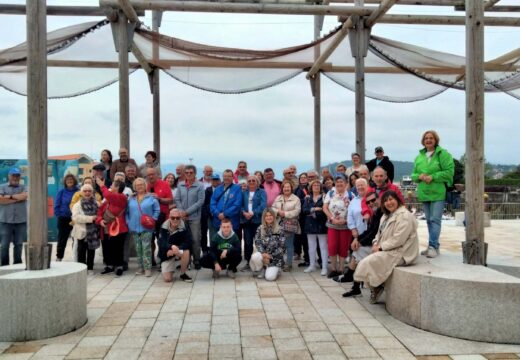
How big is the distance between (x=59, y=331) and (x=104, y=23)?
578 centimetres

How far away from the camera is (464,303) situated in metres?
4.06

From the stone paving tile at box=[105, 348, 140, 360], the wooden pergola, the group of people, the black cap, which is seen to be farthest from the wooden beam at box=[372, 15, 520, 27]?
the stone paving tile at box=[105, 348, 140, 360]

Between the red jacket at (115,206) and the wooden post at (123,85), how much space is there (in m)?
1.47

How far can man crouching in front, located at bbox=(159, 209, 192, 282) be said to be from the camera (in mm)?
6457

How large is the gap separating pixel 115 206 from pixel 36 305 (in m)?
2.79

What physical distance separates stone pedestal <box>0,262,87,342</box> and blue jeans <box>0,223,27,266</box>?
2.92 m

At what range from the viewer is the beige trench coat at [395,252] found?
15.8 feet

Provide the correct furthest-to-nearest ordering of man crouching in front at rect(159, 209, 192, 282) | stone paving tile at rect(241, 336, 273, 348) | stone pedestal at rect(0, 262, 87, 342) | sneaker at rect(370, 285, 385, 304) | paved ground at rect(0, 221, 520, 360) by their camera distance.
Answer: man crouching in front at rect(159, 209, 192, 282), sneaker at rect(370, 285, 385, 304), stone pedestal at rect(0, 262, 87, 342), stone paving tile at rect(241, 336, 273, 348), paved ground at rect(0, 221, 520, 360)

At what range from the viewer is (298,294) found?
225 inches

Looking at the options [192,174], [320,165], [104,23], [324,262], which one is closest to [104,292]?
[192,174]

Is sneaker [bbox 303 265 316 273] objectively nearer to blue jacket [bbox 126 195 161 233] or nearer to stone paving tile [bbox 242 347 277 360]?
blue jacket [bbox 126 195 161 233]

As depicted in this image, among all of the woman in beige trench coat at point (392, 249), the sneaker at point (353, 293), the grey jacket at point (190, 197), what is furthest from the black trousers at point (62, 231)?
the woman in beige trench coat at point (392, 249)

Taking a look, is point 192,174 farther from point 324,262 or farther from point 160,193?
point 324,262

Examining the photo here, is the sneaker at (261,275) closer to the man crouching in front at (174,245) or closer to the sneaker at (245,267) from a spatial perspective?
the sneaker at (245,267)
